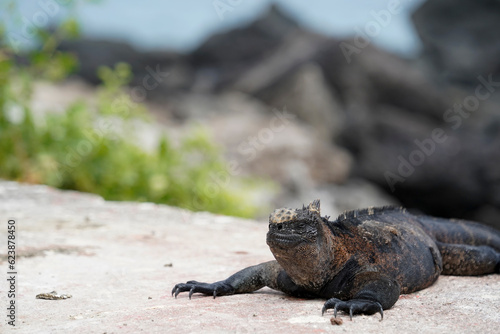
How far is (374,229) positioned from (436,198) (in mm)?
11935

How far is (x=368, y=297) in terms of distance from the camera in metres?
2.95

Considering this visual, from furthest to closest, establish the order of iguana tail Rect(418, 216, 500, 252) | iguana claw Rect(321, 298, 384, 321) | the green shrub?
the green shrub < iguana tail Rect(418, 216, 500, 252) < iguana claw Rect(321, 298, 384, 321)

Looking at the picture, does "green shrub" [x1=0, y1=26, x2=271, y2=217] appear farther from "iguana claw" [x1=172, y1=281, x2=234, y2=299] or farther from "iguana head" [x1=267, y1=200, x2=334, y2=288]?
"iguana head" [x1=267, y1=200, x2=334, y2=288]

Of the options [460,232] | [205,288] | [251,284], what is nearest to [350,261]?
[251,284]

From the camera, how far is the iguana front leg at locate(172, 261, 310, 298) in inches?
130

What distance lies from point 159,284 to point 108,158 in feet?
15.4

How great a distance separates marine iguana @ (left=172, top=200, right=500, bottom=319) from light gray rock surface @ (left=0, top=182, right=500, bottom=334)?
8 centimetres

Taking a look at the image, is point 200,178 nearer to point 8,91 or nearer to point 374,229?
point 8,91

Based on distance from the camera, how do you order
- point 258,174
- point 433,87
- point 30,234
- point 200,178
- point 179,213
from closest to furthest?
point 30,234
point 179,213
point 200,178
point 258,174
point 433,87

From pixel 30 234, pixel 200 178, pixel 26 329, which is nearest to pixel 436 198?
pixel 200 178

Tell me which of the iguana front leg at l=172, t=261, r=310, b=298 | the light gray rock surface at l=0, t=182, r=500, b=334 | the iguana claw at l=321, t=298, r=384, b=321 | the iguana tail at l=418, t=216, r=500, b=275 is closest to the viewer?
the light gray rock surface at l=0, t=182, r=500, b=334

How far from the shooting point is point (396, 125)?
658 inches

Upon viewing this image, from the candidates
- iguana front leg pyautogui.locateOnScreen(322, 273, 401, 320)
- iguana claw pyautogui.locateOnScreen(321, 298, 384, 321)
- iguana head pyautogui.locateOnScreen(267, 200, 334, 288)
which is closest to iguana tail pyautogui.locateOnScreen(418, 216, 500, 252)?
iguana front leg pyautogui.locateOnScreen(322, 273, 401, 320)

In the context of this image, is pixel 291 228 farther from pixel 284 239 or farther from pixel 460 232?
pixel 460 232
